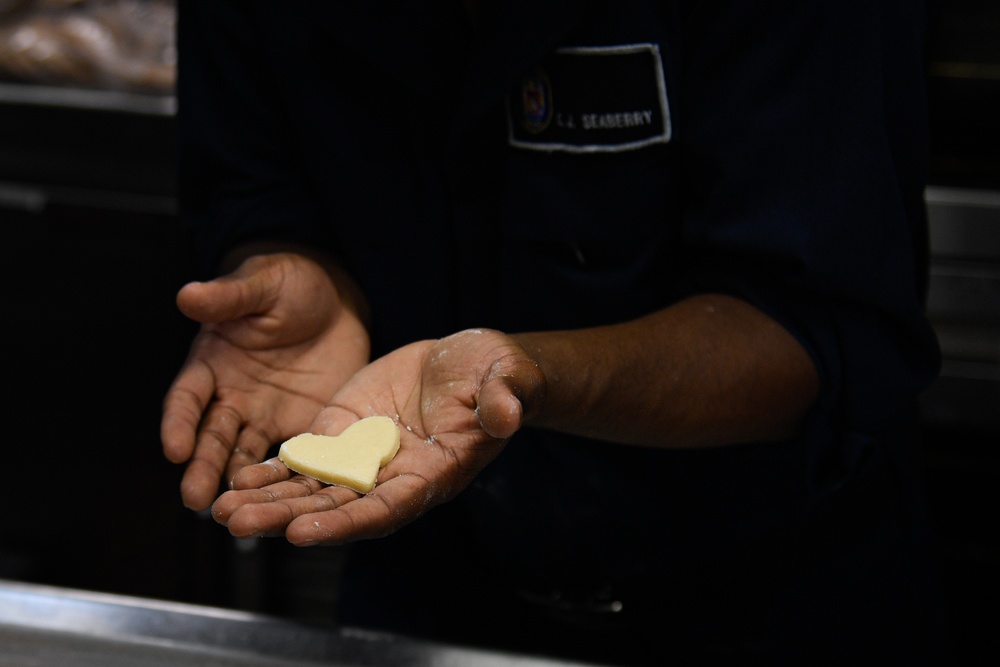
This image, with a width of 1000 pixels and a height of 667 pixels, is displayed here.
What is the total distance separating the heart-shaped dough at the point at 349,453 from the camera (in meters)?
0.77

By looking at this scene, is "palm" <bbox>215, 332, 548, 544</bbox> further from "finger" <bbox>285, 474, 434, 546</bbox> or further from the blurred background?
the blurred background

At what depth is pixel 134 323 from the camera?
1.71 metres

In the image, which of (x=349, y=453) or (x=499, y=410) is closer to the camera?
(x=499, y=410)

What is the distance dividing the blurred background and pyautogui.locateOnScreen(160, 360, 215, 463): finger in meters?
0.61

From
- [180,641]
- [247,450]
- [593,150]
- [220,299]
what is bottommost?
[180,641]

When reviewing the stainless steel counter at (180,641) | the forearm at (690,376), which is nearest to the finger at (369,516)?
the forearm at (690,376)

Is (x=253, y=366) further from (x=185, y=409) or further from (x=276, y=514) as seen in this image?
(x=276, y=514)

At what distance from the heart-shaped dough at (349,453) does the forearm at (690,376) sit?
143 mm

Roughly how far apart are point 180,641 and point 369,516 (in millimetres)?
361

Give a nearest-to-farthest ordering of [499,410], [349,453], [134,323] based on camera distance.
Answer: [499,410] < [349,453] < [134,323]

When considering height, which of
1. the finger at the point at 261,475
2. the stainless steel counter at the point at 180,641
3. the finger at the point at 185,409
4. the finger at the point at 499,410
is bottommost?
the stainless steel counter at the point at 180,641

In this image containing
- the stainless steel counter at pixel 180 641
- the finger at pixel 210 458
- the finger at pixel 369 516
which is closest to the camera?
the finger at pixel 369 516

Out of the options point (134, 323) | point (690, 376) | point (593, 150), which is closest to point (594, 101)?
point (593, 150)

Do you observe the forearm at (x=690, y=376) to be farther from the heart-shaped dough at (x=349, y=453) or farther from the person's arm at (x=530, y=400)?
the heart-shaped dough at (x=349, y=453)
